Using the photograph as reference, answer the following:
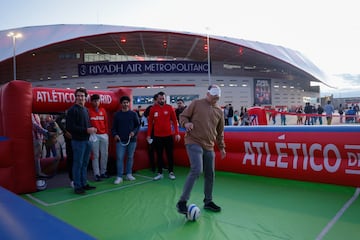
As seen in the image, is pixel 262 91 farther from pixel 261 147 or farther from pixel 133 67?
pixel 261 147

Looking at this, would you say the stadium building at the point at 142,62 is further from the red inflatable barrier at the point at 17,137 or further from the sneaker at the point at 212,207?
the sneaker at the point at 212,207

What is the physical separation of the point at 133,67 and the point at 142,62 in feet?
3.60

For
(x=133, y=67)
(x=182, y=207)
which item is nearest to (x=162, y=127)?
(x=182, y=207)

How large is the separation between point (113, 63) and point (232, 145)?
27413 millimetres

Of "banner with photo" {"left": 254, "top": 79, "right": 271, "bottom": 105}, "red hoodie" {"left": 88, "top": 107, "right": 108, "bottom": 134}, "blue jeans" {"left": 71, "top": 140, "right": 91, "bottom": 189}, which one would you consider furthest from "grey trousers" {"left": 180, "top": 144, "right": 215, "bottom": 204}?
"banner with photo" {"left": 254, "top": 79, "right": 271, "bottom": 105}

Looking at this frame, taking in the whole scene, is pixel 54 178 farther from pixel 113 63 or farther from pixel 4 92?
pixel 113 63

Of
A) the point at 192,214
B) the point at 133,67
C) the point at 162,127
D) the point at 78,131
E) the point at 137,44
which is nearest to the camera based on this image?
the point at 192,214

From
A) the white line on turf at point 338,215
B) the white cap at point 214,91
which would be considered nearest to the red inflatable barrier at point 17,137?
the white cap at point 214,91

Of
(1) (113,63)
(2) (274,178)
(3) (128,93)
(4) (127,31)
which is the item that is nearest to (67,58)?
(1) (113,63)

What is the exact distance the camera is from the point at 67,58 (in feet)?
109

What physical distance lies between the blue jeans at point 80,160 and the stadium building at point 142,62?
23.3 metres

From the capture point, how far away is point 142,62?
30.9 m

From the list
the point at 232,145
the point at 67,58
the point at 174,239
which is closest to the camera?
the point at 174,239

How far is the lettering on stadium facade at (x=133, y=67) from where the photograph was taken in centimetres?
3077
